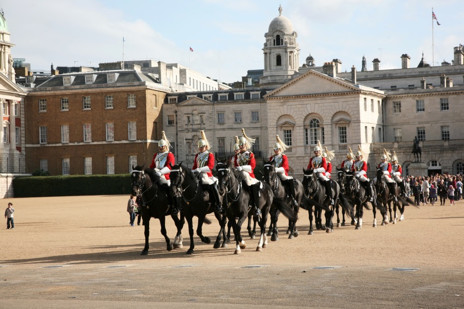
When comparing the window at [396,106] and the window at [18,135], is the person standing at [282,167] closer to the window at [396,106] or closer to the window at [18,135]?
the window at [396,106]

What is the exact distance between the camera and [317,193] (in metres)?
27.6

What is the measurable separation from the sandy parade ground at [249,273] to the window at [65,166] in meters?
66.6

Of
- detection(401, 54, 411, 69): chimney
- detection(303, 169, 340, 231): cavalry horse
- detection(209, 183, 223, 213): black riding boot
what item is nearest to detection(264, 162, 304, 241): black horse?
detection(303, 169, 340, 231): cavalry horse

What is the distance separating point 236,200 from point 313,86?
6990 cm

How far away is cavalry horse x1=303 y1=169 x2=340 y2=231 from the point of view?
89.0ft

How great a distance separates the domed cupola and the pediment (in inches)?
839

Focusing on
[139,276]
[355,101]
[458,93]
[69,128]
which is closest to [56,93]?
[69,128]

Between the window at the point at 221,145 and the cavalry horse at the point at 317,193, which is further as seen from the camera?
the window at the point at 221,145

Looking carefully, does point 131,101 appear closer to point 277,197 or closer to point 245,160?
point 277,197

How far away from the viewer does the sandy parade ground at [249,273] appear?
13047 mm

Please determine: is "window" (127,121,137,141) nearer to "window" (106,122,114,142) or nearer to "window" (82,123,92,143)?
"window" (106,122,114,142)

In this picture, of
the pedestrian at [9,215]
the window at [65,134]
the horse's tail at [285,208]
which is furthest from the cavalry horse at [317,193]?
the window at [65,134]

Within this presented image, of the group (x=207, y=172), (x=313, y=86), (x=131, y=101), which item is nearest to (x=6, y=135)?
(x=131, y=101)

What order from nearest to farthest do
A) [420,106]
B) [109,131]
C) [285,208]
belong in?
[285,208] → [420,106] → [109,131]
